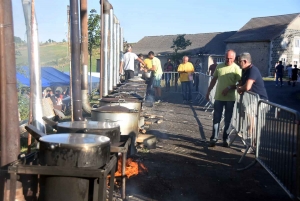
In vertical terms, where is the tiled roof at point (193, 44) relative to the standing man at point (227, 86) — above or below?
above

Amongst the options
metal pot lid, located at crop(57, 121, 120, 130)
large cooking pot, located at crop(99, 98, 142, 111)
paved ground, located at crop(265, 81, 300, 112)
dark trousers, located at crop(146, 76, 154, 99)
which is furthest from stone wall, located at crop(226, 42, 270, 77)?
metal pot lid, located at crop(57, 121, 120, 130)

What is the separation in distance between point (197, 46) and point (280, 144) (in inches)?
2248

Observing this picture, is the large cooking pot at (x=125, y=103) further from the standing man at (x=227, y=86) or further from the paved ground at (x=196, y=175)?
the standing man at (x=227, y=86)

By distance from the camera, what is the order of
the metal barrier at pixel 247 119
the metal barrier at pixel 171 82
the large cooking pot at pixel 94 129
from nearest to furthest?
the large cooking pot at pixel 94 129 → the metal barrier at pixel 247 119 → the metal barrier at pixel 171 82

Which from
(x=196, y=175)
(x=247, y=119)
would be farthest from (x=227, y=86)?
(x=196, y=175)

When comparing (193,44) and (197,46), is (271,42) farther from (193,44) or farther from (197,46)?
(193,44)

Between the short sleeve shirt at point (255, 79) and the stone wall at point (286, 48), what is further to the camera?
the stone wall at point (286, 48)

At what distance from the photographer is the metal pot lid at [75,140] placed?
3824 mm

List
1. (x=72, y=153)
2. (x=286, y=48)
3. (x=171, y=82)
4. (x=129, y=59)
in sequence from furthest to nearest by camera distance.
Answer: (x=286, y=48) < (x=171, y=82) < (x=129, y=59) < (x=72, y=153)

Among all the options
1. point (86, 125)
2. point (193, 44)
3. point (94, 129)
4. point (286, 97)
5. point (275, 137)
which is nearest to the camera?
point (94, 129)

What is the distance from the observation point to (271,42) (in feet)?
158

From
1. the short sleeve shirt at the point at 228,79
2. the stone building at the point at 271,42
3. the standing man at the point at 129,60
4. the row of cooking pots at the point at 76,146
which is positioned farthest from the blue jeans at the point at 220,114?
the stone building at the point at 271,42

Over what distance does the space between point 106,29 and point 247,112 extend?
21.8ft

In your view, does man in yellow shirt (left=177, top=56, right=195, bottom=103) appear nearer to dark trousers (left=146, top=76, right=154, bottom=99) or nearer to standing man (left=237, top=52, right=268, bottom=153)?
dark trousers (left=146, top=76, right=154, bottom=99)
